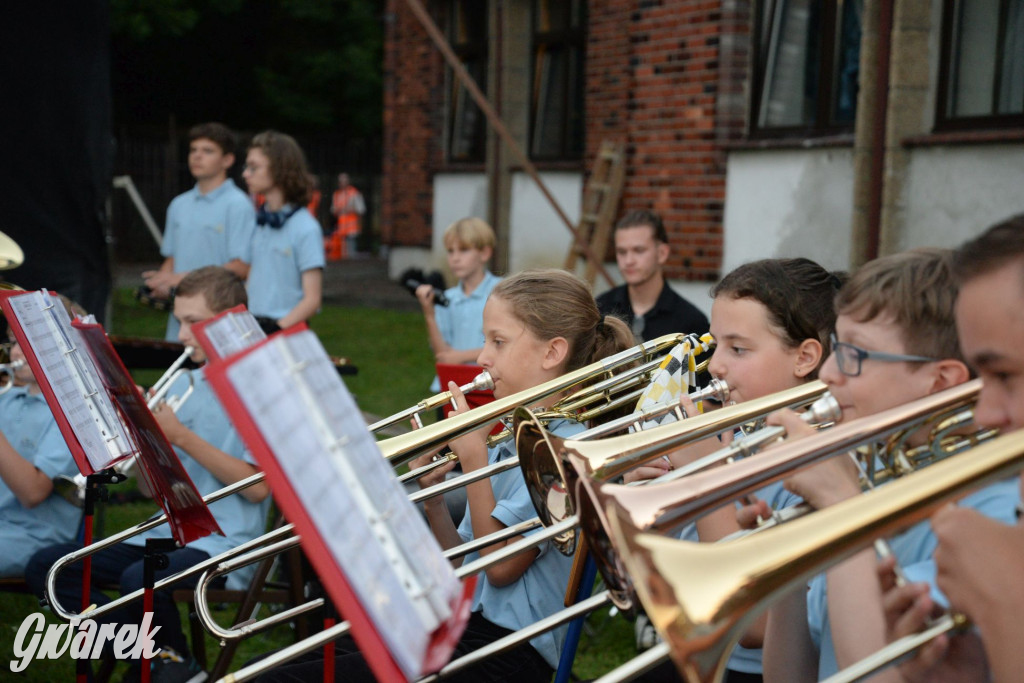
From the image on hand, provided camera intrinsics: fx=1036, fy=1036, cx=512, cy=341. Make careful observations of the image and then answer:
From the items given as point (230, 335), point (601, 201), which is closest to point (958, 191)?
point (601, 201)

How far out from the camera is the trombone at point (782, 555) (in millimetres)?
1252

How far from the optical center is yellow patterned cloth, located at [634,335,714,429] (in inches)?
101

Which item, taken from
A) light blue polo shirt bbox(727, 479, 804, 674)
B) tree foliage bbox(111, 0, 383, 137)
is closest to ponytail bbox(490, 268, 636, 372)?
light blue polo shirt bbox(727, 479, 804, 674)

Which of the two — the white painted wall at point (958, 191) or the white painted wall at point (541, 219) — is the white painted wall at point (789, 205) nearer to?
the white painted wall at point (958, 191)

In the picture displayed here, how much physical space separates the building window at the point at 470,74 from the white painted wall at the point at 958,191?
5.35 metres

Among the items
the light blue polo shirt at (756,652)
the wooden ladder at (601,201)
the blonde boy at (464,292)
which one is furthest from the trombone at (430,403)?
the wooden ladder at (601,201)

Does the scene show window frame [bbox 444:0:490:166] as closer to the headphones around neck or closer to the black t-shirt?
the headphones around neck

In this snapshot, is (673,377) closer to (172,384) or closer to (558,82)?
(172,384)

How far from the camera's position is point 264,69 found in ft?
64.3

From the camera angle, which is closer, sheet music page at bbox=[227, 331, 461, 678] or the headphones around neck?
sheet music page at bbox=[227, 331, 461, 678]

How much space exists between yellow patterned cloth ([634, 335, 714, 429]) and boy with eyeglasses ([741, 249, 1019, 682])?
2.41 feet

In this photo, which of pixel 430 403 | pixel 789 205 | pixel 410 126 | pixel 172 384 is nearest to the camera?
pixel 430 403

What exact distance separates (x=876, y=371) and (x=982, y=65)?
16.3 feet

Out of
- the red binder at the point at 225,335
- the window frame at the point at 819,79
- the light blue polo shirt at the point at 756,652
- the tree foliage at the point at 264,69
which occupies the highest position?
the tree foliage at the point at 264,69
